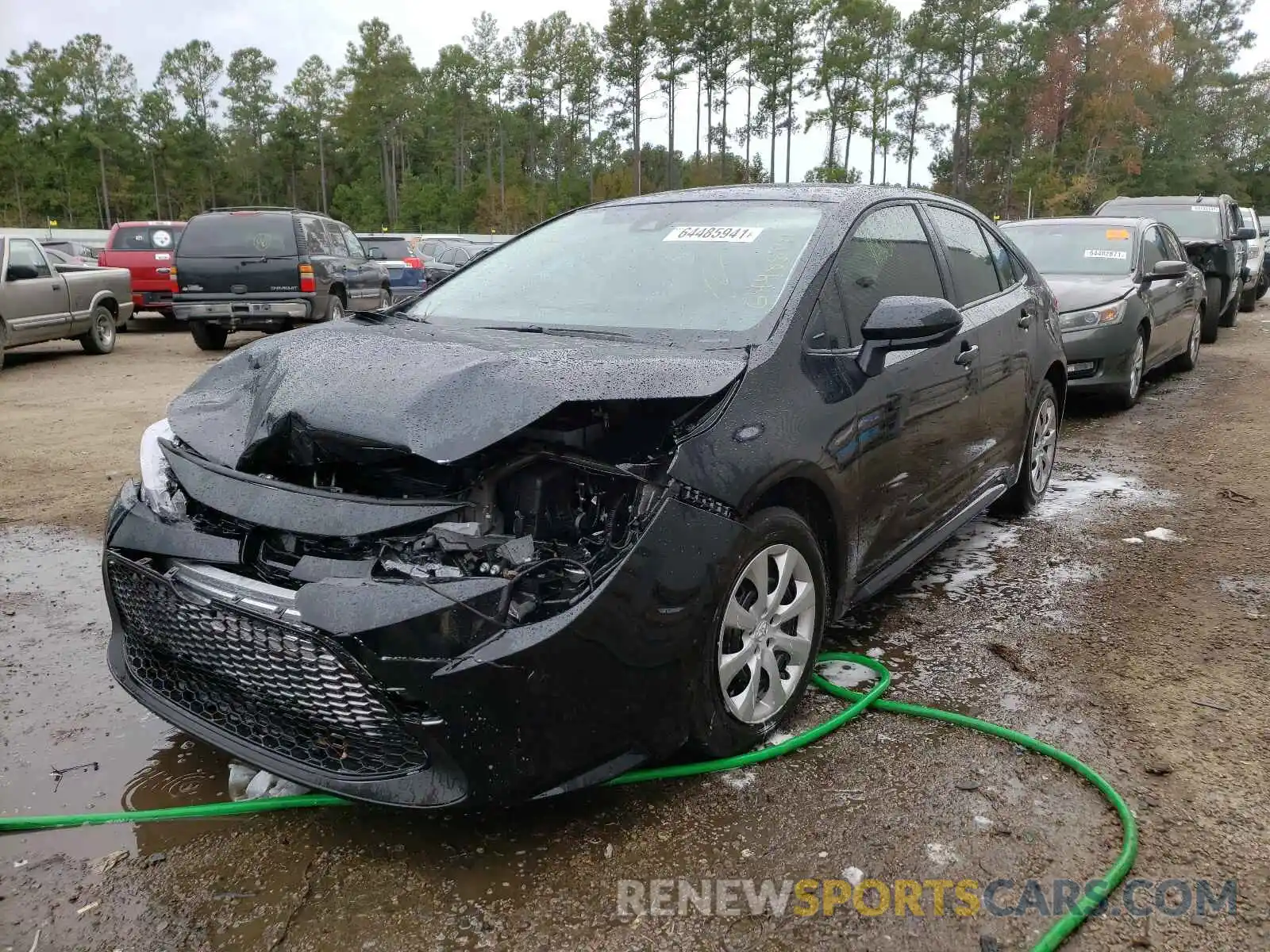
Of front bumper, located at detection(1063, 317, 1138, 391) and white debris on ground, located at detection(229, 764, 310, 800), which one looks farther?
front bumper, located at detection(1063, 317, 1138, 391)

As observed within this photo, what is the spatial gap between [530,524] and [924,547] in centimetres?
198

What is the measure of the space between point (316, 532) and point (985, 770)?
1951 millimetres

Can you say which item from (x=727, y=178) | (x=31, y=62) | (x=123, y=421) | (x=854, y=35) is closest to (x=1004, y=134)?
(x=854, y=35)

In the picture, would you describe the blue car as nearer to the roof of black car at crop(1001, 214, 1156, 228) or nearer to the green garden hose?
the roof of black car at crop(1001, 214, 1156, 228)

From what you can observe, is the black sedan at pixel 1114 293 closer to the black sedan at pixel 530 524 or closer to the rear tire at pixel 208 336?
the black sedan at pixel 530 524

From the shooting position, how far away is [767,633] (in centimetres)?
277

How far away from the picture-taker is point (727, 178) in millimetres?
64188

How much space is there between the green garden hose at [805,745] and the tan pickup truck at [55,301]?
1039cm

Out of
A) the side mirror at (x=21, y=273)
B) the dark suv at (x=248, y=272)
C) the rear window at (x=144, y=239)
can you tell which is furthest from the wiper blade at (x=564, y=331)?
the rear window at (x=144, y=239)

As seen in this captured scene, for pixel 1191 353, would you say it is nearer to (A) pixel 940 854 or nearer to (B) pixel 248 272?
(A) pixel 940 854

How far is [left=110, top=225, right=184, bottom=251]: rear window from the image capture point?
623 inches

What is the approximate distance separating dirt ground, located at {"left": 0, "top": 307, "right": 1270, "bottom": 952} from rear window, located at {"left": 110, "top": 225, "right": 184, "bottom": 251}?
13.2 meters

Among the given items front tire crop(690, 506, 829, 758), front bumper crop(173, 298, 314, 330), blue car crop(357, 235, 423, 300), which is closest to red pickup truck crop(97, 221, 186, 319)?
blue car crop(357, 235, 423, 300)

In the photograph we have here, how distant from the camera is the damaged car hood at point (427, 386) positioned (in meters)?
2.39
